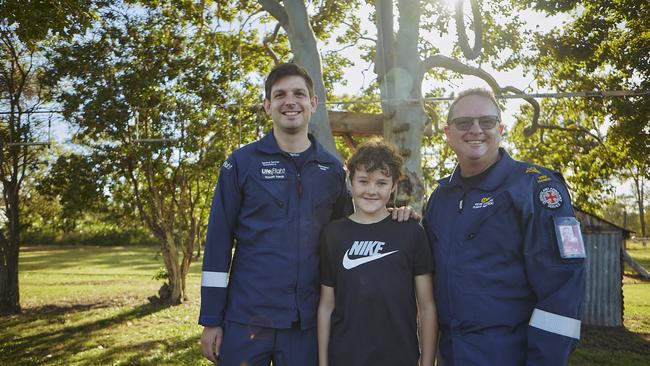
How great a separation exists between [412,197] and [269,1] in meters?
3.83

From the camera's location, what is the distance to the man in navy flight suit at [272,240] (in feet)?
8.98

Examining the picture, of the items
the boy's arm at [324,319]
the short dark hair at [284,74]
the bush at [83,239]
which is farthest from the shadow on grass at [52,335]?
the bush at [83,239]

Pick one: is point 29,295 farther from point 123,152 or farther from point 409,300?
point 409,300

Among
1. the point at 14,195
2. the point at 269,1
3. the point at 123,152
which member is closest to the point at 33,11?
the point at 269,1

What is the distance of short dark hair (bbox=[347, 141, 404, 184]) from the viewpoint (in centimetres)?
277

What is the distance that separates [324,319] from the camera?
8.87ft

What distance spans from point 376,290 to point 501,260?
0.64 m

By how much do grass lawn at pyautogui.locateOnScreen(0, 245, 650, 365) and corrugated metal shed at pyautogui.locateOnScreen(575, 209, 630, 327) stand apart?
54 centimetres

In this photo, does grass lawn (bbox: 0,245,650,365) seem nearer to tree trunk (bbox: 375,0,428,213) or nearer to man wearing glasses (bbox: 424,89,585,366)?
tree trunk (bbox: 375,0,428,213)

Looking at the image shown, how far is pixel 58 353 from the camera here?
8.41 m

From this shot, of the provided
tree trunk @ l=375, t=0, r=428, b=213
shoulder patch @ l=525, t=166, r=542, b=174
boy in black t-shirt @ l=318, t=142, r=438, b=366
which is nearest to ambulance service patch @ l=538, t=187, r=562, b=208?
shoulder patch @ l=525, t=166, r=542, b=174

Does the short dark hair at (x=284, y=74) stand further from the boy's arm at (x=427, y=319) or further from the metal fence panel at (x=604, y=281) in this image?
the metal fence panel at (x=604, y=281)

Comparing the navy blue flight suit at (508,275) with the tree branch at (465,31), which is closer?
the navy blue flight suit at (508,275)

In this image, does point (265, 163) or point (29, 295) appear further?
point (29, 295)
